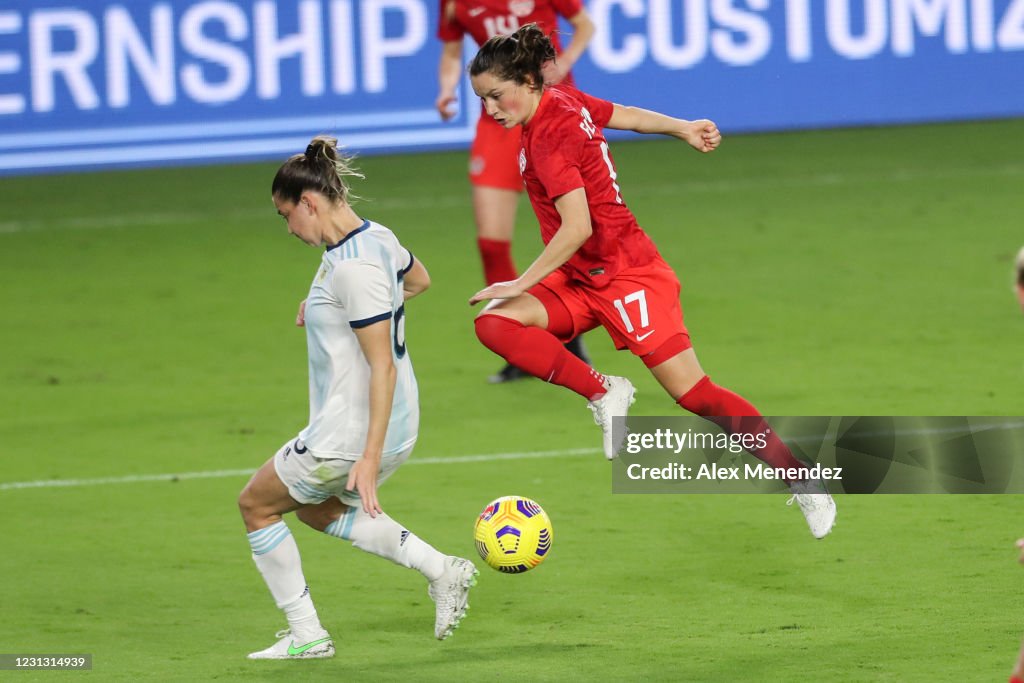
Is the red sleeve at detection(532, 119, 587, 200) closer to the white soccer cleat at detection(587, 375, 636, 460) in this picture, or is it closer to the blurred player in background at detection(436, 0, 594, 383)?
the white soccer cleat at detection(587, 375, 636, 460)

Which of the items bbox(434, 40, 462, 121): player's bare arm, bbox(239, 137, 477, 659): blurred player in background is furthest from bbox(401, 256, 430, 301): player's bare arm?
bbox(434, 40, 462, 121): player's bare arm

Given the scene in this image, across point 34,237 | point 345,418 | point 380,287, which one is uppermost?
point 380,287

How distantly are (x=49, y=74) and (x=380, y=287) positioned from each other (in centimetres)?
1132

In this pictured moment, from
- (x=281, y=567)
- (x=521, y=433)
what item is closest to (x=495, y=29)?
(x=521, y=433)

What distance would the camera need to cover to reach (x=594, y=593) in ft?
20.3

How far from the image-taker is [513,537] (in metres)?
5.67

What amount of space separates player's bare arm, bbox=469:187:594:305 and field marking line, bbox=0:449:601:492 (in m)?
2.12

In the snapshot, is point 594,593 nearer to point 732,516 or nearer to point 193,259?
point 732,516

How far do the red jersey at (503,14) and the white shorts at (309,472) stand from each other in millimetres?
4529

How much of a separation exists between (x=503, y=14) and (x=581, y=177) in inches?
142

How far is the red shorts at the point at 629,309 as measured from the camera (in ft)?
20.8

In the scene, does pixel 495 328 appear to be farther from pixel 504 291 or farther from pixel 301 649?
pixel 301 649

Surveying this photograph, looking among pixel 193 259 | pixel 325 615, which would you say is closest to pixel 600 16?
pixel 193 259

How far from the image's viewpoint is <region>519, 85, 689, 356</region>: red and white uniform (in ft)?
20.2
